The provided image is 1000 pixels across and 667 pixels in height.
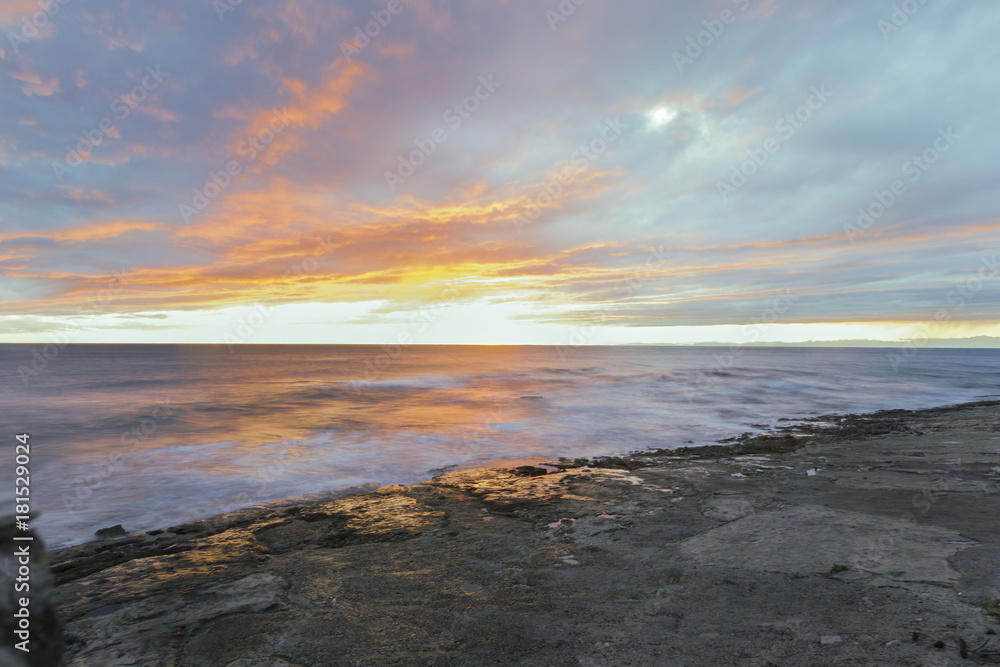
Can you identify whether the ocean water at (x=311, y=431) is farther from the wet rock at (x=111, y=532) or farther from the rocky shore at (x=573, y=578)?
the rocky shore at (x=573, y=578)

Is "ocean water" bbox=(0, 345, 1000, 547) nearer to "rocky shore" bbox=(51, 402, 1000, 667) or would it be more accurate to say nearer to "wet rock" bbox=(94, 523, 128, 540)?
"wet rock" bbox=(94, 523, 128, 540)

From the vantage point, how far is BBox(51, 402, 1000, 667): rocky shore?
13.4 ft

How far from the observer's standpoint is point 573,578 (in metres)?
5.62

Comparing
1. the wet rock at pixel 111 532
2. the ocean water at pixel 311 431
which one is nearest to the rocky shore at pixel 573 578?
the wet rock at pixel 111 532

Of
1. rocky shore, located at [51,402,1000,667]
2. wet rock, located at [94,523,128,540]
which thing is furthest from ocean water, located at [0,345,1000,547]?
rocky shore, located at [51,402,1000,667]

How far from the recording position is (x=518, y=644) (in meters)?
4.19

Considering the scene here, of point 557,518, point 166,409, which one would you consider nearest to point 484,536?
point 557,518

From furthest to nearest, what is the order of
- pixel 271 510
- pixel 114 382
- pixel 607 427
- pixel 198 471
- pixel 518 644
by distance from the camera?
pixel 114 382
pixel 607 427
pixel 198 471
pixel 271 510
pixel 518 644

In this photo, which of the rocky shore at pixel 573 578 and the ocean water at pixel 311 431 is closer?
the rocky shore at pixel 573 578

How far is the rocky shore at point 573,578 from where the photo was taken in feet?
13.4

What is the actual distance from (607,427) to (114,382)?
52476 millimetres

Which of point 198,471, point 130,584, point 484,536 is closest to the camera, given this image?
point 130,584

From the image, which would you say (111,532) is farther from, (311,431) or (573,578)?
(311,431)

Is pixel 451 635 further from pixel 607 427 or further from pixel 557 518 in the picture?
pixel 607 427
